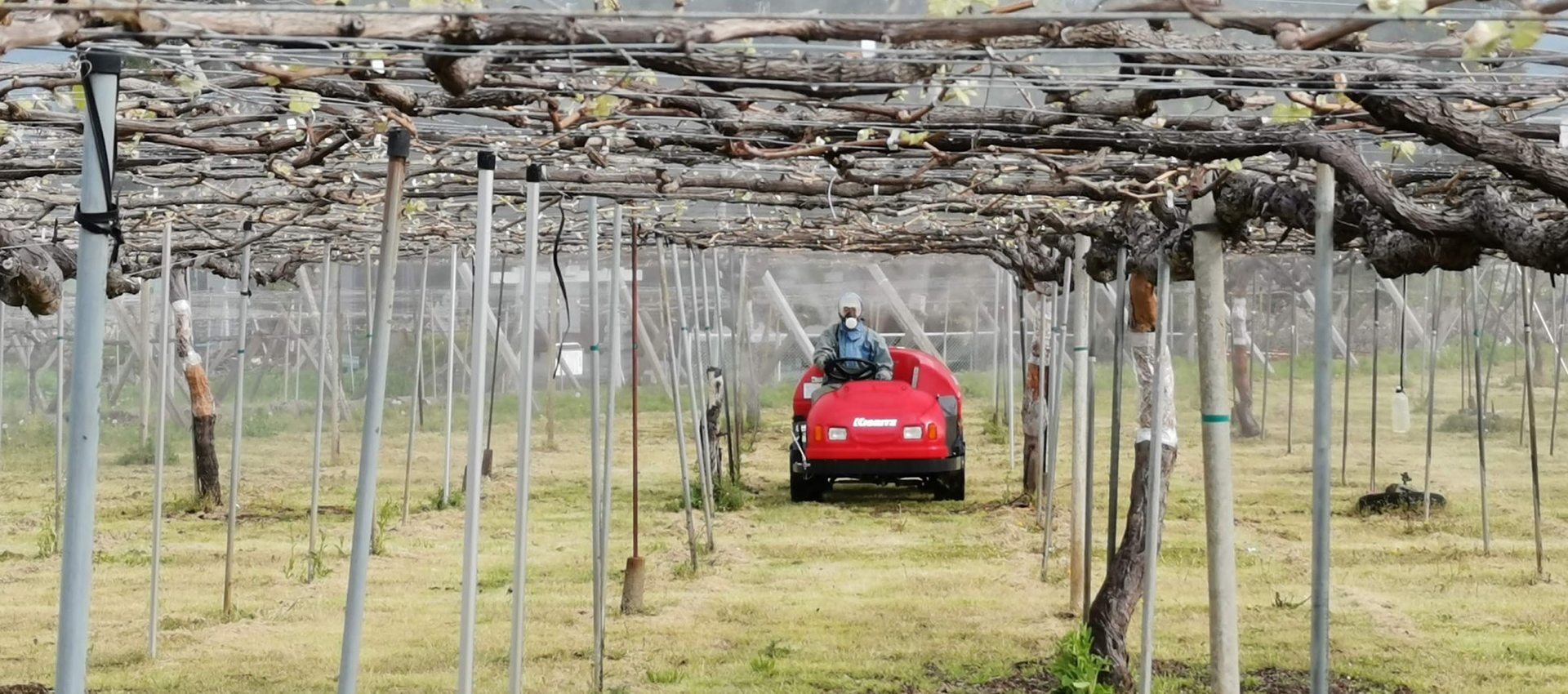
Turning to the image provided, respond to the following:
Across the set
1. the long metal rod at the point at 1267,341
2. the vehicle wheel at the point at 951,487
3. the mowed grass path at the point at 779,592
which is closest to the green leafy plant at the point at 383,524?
the mowed grass path at the point at 779,592

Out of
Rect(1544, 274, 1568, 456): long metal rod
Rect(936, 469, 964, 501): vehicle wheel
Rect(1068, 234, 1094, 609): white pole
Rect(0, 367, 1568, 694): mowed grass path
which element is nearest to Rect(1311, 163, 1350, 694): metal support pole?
Rect(0, 367, 1568, 694): mowed grass path

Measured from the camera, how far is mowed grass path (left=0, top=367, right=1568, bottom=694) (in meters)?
7.55

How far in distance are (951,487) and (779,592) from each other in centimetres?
415

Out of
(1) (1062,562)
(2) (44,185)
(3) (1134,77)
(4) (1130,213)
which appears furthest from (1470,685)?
(2) (44,185)

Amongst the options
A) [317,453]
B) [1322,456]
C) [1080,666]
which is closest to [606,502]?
[1080,666]

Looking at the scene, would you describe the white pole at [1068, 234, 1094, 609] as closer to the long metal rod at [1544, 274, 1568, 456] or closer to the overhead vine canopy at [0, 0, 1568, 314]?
the overhead vine canopy at [0, 0, 1568, 314]

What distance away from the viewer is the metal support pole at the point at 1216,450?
200 inches

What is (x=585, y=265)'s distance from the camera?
2184 centimetres

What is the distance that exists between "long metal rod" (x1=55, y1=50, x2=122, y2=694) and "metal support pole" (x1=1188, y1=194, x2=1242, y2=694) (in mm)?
3106

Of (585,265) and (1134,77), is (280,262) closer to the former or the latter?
(585,265)

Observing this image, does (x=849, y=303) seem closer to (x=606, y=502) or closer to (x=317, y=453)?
(x=317, y=453)

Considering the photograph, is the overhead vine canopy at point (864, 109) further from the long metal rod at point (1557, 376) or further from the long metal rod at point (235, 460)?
the long metal rod at point (1557, 376)

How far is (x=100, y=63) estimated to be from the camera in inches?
137

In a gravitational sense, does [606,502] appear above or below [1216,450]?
below
